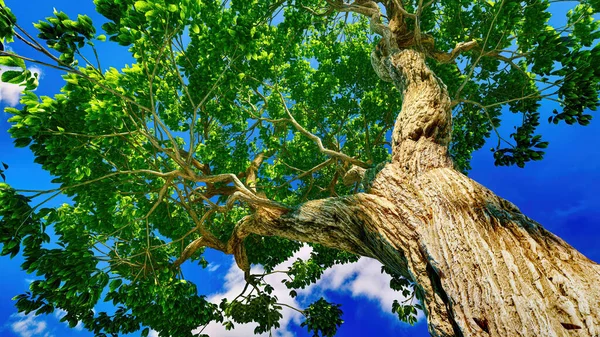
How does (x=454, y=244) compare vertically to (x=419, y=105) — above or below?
below

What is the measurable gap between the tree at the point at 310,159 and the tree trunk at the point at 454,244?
0.01 metres

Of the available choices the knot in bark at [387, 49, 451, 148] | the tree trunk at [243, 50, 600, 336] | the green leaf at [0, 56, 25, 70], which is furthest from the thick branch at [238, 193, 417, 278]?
the green leaf at [0, 56, 25, 70]

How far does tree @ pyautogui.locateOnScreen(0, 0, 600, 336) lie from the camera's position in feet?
8.20

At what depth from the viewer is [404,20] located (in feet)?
21.4

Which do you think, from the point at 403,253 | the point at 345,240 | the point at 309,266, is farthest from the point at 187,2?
the point at 309,266

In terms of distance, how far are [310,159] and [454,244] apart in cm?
682

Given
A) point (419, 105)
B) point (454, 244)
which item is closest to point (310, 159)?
point (419, 105)

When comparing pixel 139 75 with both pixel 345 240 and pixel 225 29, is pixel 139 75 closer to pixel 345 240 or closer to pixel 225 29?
pixel 225 29

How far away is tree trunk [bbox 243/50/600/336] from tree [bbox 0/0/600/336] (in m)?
0.01

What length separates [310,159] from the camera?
9.28 metres

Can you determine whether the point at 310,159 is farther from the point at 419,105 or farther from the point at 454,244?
the point at 454,244

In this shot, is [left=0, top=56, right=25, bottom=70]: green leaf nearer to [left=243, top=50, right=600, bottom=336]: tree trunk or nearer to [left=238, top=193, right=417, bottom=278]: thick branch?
[left=238, top=193, right=417, bottom=278]: thick branch

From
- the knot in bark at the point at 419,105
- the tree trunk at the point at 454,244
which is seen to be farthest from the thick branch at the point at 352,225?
the knot in bark at the point at 419,105

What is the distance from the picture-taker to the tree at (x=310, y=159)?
2.50m
